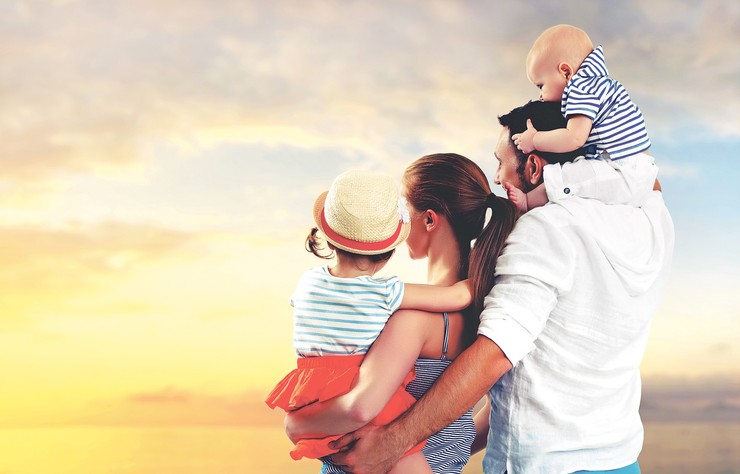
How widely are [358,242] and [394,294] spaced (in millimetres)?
185

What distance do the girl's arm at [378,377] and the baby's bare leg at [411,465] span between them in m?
0.15

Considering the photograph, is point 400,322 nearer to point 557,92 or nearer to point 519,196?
point 519,196

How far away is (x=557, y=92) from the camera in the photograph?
2.50 m

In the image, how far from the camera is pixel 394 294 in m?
2.06

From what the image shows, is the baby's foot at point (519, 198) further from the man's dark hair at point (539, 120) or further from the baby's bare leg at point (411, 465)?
the baby's bare leg at point (411, 465)

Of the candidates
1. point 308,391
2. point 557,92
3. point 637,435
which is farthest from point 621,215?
point 308,391

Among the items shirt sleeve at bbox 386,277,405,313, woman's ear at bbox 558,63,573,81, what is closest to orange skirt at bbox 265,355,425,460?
shirt sleeve at bbox 386,277,405,313

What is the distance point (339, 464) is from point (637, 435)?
2.88 ft

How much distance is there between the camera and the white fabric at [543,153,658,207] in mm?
2248

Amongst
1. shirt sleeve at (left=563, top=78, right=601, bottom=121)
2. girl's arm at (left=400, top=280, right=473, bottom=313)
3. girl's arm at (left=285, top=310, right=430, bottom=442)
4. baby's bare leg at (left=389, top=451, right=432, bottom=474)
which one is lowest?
baby's bare leg at (left=389, top=451, right=432, bottom=474)

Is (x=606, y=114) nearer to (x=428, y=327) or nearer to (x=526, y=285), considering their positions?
(x=526, y=285)

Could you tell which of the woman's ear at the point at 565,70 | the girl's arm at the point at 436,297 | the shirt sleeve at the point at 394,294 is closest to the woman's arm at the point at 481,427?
the girl's arm at the point at 436,297

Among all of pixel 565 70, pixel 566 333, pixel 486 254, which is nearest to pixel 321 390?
pixel 486 254

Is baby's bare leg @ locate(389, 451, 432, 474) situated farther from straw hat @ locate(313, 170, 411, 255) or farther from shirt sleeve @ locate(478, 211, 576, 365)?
straw hat @ locate(313, 170, 411, 255)
